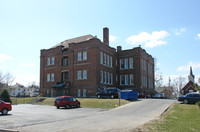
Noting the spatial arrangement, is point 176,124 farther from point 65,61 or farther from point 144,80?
point 144,80

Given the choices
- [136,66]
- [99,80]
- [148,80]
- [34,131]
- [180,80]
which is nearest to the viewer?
[34,131]

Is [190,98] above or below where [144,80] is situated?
below

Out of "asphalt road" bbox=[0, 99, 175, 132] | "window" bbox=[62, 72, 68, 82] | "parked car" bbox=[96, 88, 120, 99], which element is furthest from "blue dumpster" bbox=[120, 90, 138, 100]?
"window" bbox=[62, 72, 68, 82]

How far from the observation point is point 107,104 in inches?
1090

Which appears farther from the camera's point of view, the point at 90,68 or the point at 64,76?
the point at 64,76

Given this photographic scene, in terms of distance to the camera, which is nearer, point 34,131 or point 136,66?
point 34,131

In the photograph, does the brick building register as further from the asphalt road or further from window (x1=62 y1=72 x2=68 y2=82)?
the asphalt road

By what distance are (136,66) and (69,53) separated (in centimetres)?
1476

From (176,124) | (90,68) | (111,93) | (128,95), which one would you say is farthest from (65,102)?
(176,124)

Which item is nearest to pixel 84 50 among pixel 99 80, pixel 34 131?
pixel 99 80

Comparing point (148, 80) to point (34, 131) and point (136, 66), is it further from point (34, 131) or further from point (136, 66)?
point (34, 131)

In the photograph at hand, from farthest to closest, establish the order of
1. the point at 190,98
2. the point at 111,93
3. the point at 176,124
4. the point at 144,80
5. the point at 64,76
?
the point at 144,80 → the point at 64,76 → the point at 111,93 → the point at 190,98 → the point at 176,124

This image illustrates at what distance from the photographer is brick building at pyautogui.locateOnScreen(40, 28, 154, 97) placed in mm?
40781

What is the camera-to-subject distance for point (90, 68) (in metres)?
40.7
